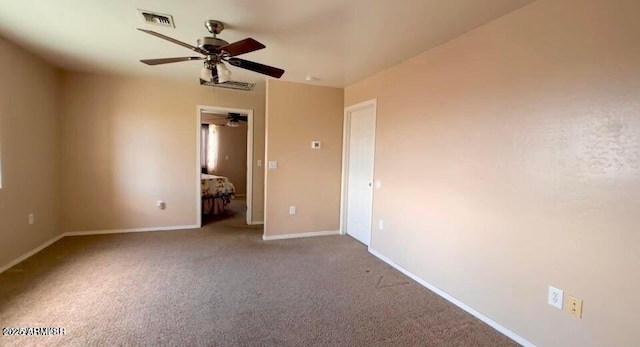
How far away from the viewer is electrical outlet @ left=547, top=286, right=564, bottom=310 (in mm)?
1881

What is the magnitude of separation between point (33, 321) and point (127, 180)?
2.74 m

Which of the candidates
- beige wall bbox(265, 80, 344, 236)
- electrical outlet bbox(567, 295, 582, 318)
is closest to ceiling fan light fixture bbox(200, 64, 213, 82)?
beige wall bbox(265, 80, 344, 236)

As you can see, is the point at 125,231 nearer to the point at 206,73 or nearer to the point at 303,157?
the point at 303,157

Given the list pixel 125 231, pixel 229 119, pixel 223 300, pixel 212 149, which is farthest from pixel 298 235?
pixel 212 149

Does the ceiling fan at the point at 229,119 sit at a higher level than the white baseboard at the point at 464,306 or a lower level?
higher

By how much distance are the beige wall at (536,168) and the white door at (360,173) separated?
1.08 metres

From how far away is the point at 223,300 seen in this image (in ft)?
8.48

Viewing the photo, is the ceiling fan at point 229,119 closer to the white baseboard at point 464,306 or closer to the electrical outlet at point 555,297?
the white baseboard at point 464,306

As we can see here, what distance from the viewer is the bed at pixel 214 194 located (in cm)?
579

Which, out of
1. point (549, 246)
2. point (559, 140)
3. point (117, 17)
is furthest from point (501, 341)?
point (117, 17)

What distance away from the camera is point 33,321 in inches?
85.4

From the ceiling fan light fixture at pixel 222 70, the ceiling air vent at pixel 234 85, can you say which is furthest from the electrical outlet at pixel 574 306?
the ceiling air vent at pixel 234 85

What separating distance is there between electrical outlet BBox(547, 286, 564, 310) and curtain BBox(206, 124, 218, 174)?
8.20m

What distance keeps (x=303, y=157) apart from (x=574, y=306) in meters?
3.44
